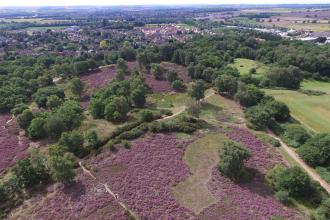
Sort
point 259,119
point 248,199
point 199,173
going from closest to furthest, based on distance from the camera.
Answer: point 248,199 < point 199,173 < point 259,119

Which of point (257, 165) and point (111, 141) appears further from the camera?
point (111, 141)

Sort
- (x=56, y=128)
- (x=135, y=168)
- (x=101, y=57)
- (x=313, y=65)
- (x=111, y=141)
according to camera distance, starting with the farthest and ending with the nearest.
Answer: (x=101, y=57), (x=313, y=65), (x=56, y=128), (x=111, y=141), (x=135, y=168)

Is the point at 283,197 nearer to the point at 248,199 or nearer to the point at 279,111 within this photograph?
the point at 248,199

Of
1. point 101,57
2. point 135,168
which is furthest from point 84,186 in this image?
point 101,57

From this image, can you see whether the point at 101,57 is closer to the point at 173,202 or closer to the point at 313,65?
the point at 313,65

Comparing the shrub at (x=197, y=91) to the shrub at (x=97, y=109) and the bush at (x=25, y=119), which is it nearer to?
the shrub at (x=97, y=109)

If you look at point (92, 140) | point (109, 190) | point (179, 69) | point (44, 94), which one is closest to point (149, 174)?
point (109, 190)

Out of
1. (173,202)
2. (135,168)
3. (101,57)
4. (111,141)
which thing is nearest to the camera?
(173,202)

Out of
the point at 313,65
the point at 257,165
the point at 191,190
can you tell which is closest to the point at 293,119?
the point at 257,165
